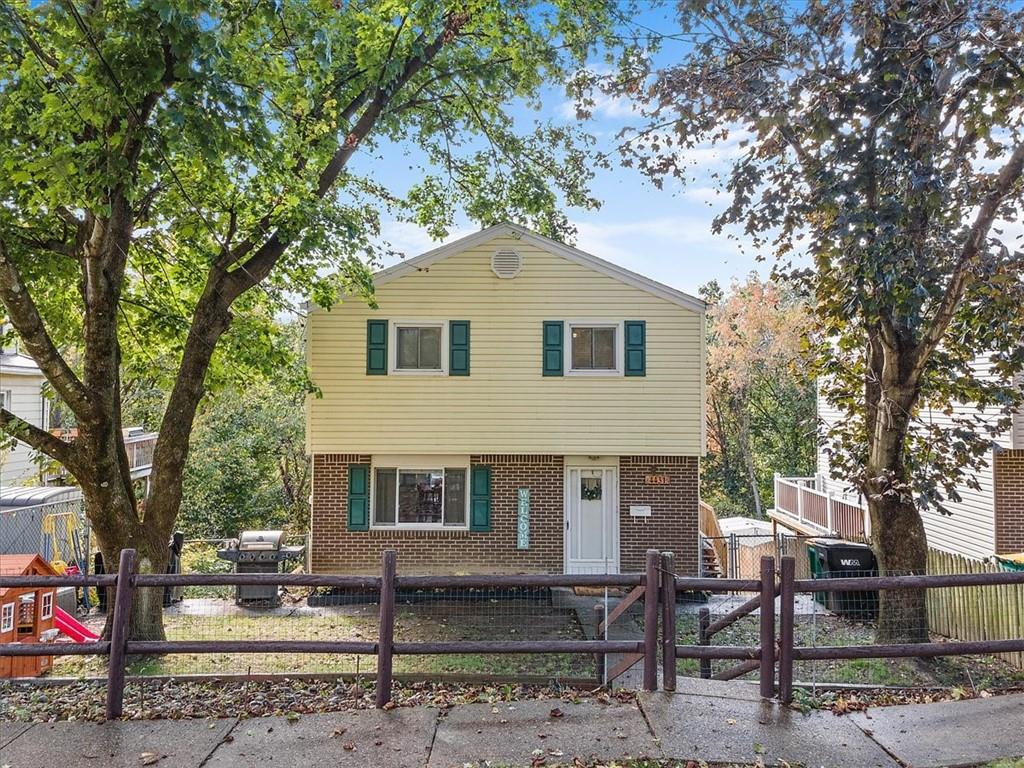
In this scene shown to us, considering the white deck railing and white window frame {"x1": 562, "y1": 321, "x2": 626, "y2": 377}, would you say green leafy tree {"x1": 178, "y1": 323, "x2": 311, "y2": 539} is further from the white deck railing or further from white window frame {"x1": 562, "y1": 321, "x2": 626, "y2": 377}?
the white deck railing

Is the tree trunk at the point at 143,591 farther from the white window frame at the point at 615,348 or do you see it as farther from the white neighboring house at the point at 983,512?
the white neighboring house at the point at 983,512

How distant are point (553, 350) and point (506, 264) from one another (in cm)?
198

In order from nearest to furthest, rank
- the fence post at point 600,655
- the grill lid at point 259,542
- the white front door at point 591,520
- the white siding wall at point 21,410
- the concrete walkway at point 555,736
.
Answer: the concrete walkway at point 555,736
the fence post at point 600,655
the grill lid at point 259,542
the white front door at point 591,520
the white siding wall at point 21,410

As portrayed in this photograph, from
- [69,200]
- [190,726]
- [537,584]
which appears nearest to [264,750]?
[190,726]

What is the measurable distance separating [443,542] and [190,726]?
8.96m

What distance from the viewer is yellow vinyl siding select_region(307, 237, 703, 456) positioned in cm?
1391

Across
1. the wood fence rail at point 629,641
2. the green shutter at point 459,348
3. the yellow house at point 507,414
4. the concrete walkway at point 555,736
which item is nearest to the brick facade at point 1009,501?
the yellow house at point 507,414

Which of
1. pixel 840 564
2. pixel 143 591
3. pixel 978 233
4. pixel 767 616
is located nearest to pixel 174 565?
pixel 143 591

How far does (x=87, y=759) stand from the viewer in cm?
458

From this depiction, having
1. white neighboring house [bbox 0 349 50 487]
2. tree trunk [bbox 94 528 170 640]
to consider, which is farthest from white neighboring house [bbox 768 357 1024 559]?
white neighboring house [bbox 0 349 50 487]

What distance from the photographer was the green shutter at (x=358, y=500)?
13883 millimetres

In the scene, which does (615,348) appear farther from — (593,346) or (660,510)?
(660,510)

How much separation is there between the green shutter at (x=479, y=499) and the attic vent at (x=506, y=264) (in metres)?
3.90

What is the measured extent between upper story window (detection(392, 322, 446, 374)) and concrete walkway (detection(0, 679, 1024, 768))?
935 cm
